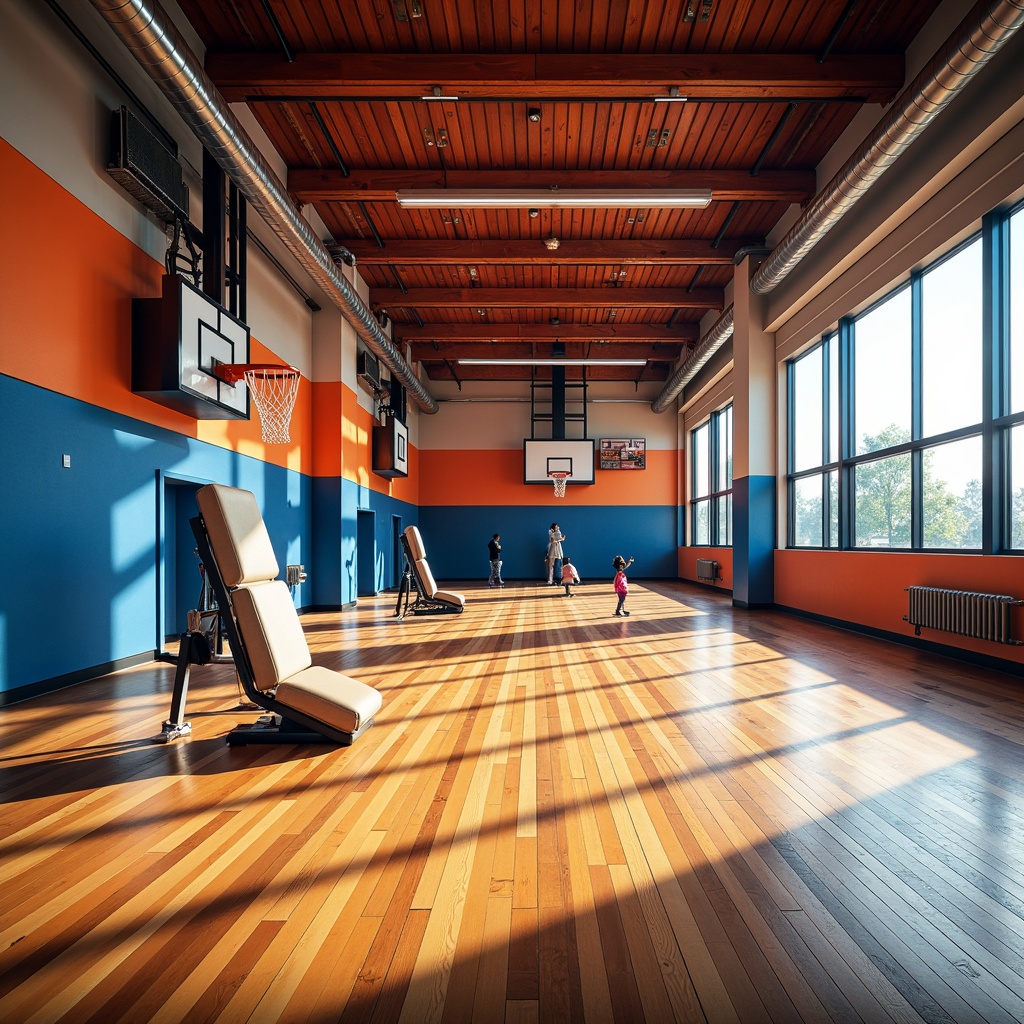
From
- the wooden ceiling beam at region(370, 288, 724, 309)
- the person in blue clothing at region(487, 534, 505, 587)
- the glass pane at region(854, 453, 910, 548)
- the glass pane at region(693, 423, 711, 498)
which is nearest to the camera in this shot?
the glass pane at region(854, 453, 910, 548)

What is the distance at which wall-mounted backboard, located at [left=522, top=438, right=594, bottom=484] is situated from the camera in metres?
15.2

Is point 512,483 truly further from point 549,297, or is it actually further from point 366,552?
point 549,297

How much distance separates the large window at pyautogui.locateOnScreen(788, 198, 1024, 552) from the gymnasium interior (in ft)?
0.14

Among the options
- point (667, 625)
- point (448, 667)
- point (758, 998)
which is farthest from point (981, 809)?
point (667, 625)

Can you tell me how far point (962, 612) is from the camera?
4.96 metres

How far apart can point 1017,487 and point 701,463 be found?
972cm

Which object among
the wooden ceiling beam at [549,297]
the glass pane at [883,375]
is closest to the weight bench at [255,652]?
the glass pane at [883,375]

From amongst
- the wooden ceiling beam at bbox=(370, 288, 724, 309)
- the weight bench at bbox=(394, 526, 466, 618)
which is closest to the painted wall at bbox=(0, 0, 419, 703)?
the weight bench at bbox=(394, 526, 466, 618)

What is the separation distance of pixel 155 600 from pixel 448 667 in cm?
253

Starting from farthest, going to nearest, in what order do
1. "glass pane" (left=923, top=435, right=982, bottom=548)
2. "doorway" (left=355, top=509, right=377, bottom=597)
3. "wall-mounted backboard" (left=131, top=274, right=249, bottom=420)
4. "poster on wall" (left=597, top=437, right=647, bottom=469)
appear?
"poster on wall" (left=597, top=437, right=647, bottom=469), "doorway" (left=355, top=509, right=377, bottom=597), "glass pane" (left=923, top=435, right=982, bottom=548), "wall-mounted backboard" (left=131, top=274, right=249, bottom=420)

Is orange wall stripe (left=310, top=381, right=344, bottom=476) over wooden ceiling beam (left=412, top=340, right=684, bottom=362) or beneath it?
beneath

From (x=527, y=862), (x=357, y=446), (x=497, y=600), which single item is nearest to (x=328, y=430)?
(x=357, y=446)

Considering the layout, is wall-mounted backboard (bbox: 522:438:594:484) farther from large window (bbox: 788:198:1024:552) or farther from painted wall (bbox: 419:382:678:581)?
large window (bbox: 788:198:1024:552)

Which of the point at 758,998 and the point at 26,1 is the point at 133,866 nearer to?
the point at 758,998
